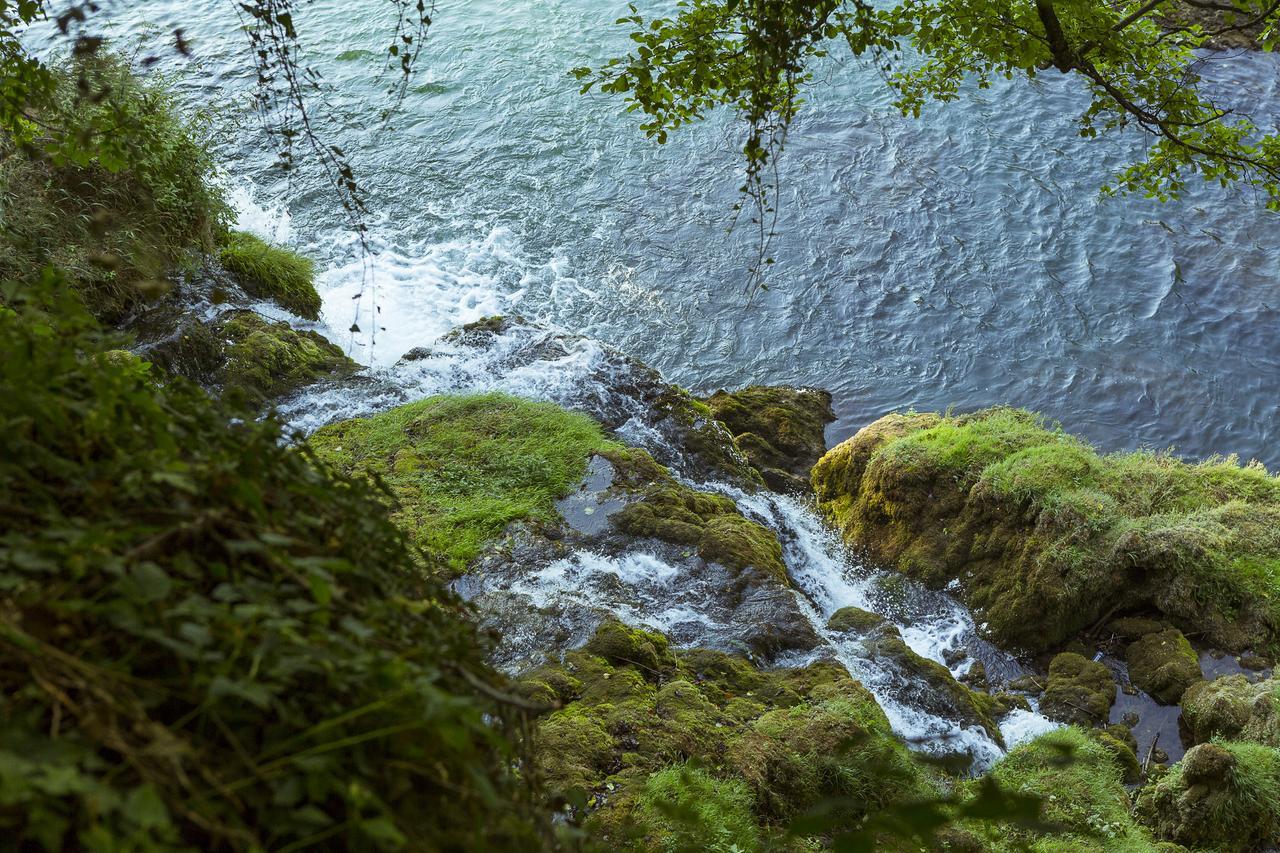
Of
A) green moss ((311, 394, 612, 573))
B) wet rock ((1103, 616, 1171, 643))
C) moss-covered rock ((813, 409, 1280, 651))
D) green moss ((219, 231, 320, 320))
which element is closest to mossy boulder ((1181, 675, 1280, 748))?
wet rock ((1103, 616, 1171, 643))

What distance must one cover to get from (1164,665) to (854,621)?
7.98 ft

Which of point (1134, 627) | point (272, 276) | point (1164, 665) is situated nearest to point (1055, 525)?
point (1134, 627)

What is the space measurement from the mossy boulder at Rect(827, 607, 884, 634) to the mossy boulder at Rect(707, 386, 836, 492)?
8.03 ft

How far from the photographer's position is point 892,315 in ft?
40.7

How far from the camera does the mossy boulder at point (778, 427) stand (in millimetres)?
9781

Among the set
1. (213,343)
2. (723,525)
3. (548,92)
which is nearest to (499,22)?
(548,92)

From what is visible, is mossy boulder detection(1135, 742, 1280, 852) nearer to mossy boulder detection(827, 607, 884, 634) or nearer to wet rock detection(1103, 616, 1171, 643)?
wet rock detection(1103, 616, 1171, 643)

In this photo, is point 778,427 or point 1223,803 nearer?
point 1223,803

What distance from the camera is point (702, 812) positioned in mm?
4207

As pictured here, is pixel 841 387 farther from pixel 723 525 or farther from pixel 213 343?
pixel 213 343

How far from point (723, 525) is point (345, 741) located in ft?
19.7

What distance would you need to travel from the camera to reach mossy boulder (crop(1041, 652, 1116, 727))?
697 cm

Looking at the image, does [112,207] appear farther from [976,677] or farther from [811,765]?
[976,677]

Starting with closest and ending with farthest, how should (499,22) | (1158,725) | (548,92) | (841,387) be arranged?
(1158,725) → (841,387) → (548,92) → (499,22)
